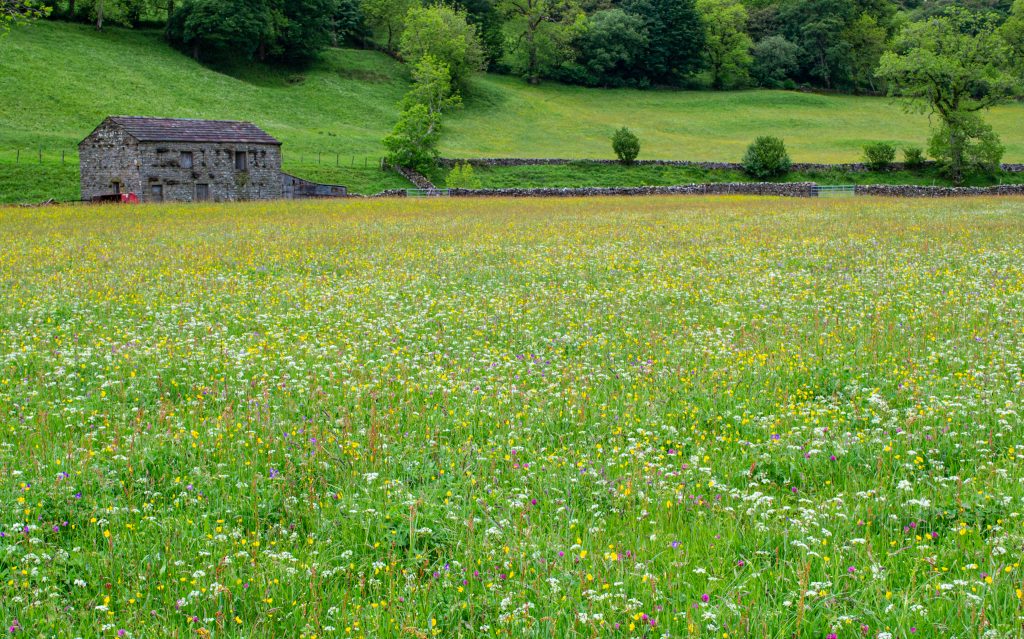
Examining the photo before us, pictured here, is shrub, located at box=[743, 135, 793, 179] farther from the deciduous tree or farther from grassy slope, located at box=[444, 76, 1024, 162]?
the deciduous tree

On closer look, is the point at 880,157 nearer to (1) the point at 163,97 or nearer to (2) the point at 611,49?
(2) the point at 611,49

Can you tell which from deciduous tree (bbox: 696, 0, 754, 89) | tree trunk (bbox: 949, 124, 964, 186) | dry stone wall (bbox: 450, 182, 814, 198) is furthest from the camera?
deciduous tree (bbox: 696, 0, 754, 89)

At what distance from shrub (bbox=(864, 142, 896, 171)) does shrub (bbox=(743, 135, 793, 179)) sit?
7.93m

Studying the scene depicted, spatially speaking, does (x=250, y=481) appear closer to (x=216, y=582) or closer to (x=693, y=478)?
(x=216, y=582)

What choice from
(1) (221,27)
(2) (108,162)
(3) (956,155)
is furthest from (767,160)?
(1) (221,27)

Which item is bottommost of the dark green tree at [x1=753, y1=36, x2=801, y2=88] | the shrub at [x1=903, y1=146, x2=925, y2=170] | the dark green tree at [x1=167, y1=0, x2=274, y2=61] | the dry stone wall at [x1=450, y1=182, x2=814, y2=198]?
the dry stone wall at [x1=450, y1=182, x2=814, y2=198]

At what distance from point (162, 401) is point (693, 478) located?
5.54m

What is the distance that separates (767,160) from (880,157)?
11108 mm

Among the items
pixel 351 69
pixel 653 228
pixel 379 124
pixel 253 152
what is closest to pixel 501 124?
pixel 379 124

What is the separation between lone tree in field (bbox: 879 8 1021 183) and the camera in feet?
234

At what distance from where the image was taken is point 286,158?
72438mm

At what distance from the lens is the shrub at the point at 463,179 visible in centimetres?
6919

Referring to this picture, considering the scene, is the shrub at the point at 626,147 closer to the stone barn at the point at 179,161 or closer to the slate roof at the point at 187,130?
the stone barn at the point at 179,161

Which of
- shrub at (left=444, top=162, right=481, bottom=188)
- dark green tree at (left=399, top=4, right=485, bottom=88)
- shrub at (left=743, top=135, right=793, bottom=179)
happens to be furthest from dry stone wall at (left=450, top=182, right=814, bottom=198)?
dark green tree at (left=399, top=4, right=485, bottom=88)
